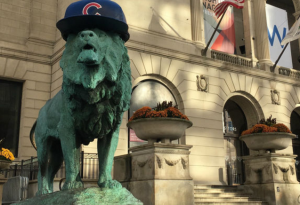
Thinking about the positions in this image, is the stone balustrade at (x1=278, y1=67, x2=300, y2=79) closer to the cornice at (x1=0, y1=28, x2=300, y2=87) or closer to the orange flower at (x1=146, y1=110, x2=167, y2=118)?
the cornice at (x1=0, y1=28, x2=300, y2=87)

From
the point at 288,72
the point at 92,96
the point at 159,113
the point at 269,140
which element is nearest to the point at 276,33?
the point at 288,72

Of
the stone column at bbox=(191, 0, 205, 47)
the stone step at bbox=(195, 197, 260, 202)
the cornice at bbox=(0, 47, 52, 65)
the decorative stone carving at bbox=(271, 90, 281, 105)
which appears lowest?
the stone step at bbox=(195, 197, 260, 202)

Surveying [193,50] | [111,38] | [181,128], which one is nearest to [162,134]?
[181,128]

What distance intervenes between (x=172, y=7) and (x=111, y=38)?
17711 millimetres

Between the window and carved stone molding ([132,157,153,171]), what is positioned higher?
the window

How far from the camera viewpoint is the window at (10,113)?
679 inches

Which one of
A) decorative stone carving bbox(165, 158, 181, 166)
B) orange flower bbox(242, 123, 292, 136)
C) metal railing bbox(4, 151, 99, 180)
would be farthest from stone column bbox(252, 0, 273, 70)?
decorative stone carving bbox(165, 158, 181, 166)

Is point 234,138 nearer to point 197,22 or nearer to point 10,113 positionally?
point 197,22

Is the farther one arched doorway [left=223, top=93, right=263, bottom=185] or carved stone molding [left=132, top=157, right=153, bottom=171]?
arched doorway [left=223, top=93, right=263, bottom=185]

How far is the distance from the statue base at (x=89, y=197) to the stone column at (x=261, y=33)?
2182 centimetres

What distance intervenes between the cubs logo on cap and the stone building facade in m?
12.4

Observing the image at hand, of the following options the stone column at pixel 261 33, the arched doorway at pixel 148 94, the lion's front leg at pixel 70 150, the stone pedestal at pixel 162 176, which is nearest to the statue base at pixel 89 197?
the lion's front leg at pixel 70 150

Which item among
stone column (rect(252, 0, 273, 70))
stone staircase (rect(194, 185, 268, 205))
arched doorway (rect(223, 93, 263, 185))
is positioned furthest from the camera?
stone column (rect(252, 0, 273, 70))

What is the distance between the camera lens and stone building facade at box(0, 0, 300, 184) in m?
17.8
